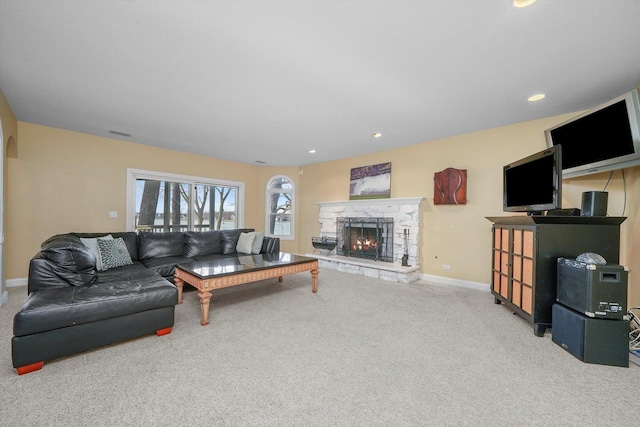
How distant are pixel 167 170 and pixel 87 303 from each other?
3926mm

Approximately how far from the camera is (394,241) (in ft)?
16.6

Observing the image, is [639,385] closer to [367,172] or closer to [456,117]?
[456,117]

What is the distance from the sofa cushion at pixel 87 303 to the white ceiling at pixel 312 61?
2055 millimetres

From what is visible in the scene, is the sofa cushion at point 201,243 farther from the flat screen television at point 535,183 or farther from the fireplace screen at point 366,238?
the flat screen television at point 535,183

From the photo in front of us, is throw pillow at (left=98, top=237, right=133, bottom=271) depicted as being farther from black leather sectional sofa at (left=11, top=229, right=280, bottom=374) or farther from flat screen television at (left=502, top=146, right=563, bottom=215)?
flat screen television at (left=502, top=146, right=563, bottom=215)

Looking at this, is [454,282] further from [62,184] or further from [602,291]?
[62,184]

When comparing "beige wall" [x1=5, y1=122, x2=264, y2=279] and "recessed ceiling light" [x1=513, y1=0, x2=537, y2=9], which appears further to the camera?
"beige wall" [x1=5, y1=122, x2=264, y2=279]

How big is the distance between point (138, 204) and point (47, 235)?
138 centimetres

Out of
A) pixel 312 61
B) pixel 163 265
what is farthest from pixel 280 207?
pixel 312 61

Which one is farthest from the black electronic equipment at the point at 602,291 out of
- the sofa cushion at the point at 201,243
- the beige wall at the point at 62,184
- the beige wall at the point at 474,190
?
the beige wall at the point at 62,184

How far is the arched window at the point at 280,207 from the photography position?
23.0ft

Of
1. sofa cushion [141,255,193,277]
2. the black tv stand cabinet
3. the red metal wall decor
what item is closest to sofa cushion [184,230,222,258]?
sofa cushion [141,255,193,277]

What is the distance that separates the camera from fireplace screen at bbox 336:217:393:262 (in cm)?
516

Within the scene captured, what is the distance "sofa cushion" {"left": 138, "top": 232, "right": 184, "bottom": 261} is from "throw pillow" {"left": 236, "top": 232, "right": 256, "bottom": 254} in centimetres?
98
